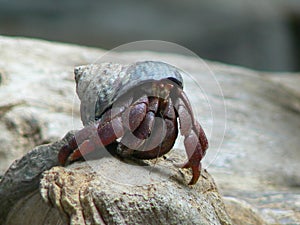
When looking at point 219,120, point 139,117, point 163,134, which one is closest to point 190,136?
point 163,134

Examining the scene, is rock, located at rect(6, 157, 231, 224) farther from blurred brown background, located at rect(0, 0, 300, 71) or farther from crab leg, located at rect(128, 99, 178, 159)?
blurred brown background, located at rect(0, 0, 300, 71)

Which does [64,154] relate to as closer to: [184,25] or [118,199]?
[118,199]

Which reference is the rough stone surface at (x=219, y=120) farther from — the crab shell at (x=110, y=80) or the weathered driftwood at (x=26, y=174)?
the crab shell at (x=110, y=80)

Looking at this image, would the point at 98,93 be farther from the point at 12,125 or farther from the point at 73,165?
the point at 12,125

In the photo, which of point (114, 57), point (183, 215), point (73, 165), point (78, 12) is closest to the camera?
point (183, 215)

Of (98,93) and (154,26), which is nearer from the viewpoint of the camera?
(98,93)

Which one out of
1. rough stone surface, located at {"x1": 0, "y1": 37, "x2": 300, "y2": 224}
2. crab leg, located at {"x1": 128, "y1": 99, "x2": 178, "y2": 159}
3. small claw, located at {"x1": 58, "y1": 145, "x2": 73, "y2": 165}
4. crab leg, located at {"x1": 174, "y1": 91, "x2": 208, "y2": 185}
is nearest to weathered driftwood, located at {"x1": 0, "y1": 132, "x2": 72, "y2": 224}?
small claw, located at {"x1": 58, "y1": 145, "x2": 73, "y2": 165}

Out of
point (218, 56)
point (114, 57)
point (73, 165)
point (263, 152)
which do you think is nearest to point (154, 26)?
point (218, 56)
